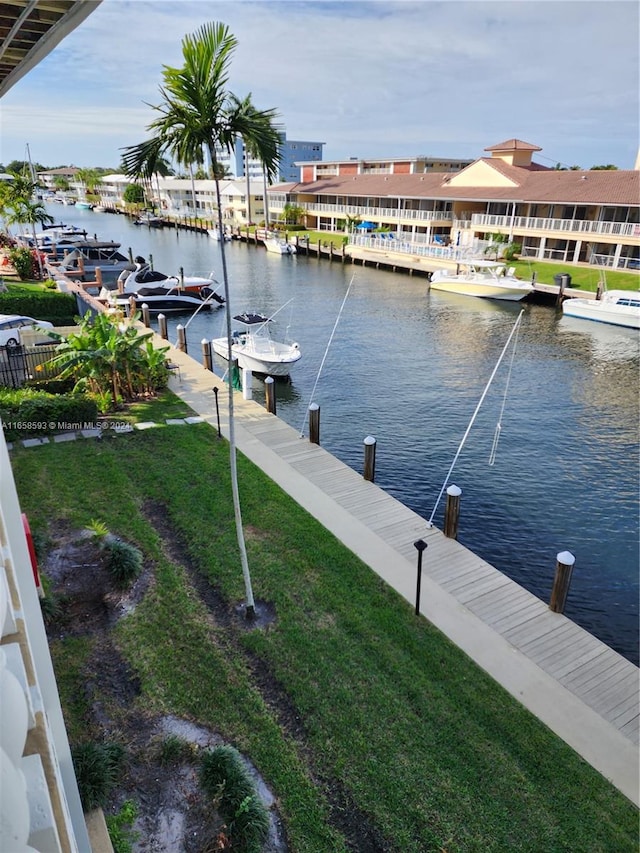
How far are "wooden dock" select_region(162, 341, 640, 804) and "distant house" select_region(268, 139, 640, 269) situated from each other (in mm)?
40056

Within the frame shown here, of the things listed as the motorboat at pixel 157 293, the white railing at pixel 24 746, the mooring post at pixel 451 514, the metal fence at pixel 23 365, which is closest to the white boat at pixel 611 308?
the motorboat at pixel 157 293

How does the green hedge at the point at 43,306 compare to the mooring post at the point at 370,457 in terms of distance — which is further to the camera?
the green hedge at the point at 43,306

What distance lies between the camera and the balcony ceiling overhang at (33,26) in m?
5.23

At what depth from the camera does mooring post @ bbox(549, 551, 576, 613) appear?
9.45m

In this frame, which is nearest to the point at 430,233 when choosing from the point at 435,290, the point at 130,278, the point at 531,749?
the point at 435,290

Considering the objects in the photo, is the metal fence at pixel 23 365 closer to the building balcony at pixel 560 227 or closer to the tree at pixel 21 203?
the tree at pixel 21 203

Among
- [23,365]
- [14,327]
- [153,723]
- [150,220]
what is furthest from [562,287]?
[150,220]

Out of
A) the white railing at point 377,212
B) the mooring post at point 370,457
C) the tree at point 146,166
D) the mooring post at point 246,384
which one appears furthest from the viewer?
the white railing at point 377,212

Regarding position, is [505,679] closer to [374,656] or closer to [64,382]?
[374,656]

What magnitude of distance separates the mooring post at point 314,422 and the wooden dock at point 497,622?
4.87 feet

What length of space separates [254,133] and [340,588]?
23.5ft

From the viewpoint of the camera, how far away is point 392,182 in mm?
68062

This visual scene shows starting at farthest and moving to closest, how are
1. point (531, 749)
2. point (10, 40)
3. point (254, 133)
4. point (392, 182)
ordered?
point (392, 182)
point (254, 133)
point (531, 749)
point (10, 40)

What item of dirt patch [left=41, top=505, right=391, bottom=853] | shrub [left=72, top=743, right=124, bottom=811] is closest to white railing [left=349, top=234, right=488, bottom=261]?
dirt patch [left=41, top=505, right=391, bottom=853]
